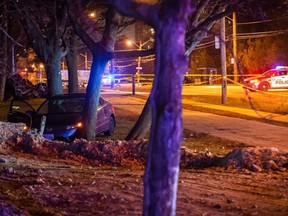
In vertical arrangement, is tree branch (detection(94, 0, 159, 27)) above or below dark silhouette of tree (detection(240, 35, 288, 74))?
below

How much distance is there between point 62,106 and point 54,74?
5861 millimetres

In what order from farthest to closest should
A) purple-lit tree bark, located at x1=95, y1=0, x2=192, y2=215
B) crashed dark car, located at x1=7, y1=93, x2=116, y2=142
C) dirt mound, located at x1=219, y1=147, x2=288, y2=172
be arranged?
crashed dark car, located at x1=7, y1=93, x2=116, y2=142, dirt mound, located at x1=219, y1=147, x2=288, y2=172, purple-lit tree bark, located at x1=95, y1=0, x2=192, y2=215

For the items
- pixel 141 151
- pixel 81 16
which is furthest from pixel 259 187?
pixel 81 16

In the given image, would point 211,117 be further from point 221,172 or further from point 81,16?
point 221,172

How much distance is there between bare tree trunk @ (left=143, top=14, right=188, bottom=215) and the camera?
12.6 feet

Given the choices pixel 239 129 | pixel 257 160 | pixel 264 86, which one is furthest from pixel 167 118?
pixel 264 86

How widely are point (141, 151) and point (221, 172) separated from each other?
273 cm

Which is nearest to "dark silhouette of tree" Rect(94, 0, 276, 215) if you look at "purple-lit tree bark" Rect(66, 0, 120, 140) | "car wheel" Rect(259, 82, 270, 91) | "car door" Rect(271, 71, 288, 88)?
"purple-lit tree bark" Rect(66, 0, 120, 140)

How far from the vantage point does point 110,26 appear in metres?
14.0

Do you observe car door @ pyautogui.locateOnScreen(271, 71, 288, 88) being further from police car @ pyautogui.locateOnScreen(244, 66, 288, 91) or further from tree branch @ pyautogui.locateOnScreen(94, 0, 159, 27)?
tree branch @ pyautogui.locateOnScreen(94, 0, 159, 27)

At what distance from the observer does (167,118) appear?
383cm

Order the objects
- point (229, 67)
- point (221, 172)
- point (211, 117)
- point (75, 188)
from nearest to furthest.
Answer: point (75, 188), point (221, 172), point (211, 117), point (229, 67)

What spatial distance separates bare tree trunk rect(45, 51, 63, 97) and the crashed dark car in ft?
15.5

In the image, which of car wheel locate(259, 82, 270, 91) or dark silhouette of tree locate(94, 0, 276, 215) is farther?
car wheel locate(259, 82, 270, 91)
